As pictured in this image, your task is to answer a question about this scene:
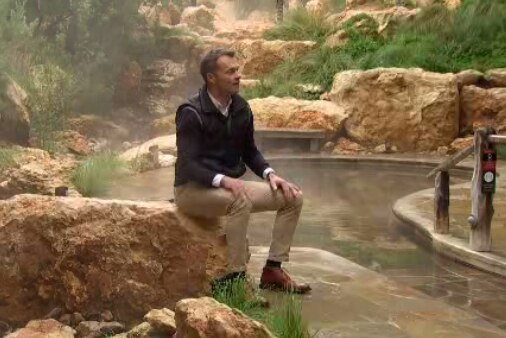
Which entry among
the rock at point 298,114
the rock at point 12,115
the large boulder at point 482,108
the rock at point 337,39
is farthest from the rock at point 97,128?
the large boulder at point 482,108

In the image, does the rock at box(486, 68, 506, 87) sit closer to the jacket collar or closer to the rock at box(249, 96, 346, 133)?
the rock at box(249, 96, 346, 133)

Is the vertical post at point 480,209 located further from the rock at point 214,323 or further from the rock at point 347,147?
the rock at point 347,147

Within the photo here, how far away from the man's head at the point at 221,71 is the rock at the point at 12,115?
9032 millimetres

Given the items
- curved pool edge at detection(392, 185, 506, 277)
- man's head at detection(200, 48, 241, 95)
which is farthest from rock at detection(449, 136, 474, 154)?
man's head at detection(200, 48, 241, 95)

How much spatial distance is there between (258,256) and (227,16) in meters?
30.8

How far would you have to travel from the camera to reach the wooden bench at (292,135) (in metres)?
13.7

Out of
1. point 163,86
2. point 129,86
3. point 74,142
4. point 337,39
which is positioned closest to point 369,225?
point 74,142

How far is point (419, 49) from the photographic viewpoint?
15.5 m

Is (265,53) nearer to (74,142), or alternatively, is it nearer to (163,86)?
(163,86)

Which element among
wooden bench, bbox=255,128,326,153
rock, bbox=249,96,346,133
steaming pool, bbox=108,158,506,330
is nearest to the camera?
steaming pool, bbox=108,158,506,330

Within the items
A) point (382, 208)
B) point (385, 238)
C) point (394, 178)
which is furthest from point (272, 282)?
point (394, 178)

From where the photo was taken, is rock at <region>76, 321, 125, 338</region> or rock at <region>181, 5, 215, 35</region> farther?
rock at <region>181, 5, 215, 35</region>

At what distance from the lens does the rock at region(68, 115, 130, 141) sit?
17.0 meters

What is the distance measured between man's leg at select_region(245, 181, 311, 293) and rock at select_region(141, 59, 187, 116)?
1587cm
